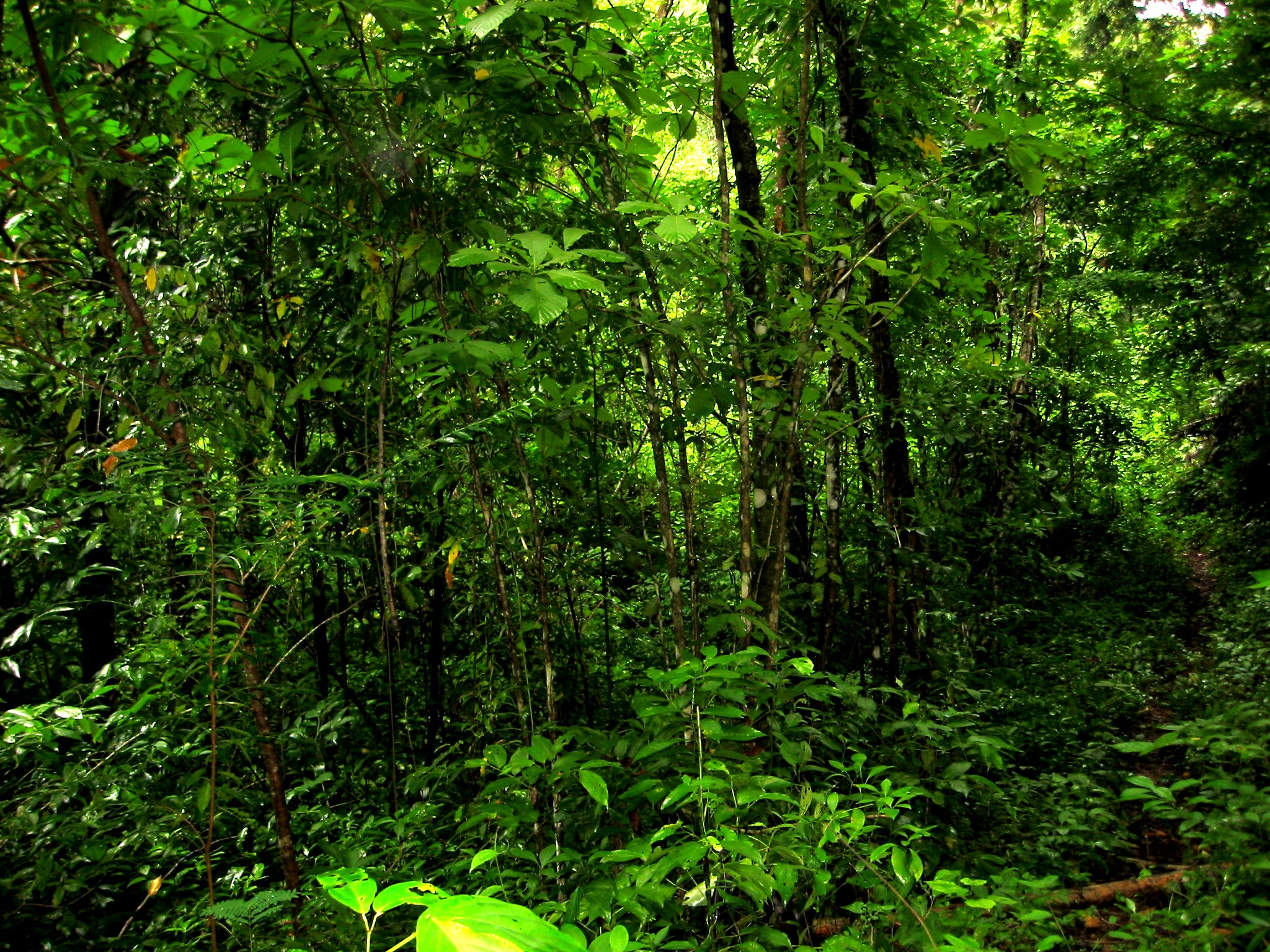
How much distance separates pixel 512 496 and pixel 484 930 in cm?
274

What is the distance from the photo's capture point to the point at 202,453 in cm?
238

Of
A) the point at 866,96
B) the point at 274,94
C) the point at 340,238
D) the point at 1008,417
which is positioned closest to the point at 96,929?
the point at 340,238

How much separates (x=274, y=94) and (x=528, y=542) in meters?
1.82

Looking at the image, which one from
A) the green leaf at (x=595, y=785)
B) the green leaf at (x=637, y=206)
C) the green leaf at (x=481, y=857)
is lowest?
the green leaf at (x=481, y=857)

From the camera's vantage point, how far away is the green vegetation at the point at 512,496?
1793mm

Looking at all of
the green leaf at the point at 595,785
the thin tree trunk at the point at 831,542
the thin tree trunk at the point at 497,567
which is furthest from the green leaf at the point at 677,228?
the thin tree trunk at the point at 831,542

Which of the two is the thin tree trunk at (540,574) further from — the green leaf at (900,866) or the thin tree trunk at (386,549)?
the green leaf at (900,866)

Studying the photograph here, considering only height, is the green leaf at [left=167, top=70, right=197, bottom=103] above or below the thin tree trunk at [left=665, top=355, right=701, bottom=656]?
above

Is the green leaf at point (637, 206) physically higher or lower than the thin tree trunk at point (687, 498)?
higher

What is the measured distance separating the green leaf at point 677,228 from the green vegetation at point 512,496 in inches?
Answer: 0.5

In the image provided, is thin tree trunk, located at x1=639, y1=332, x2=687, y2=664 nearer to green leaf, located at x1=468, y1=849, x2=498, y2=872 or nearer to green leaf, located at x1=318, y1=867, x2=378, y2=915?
green leaf, located at x1=468, y1=849, x2=498, y2=872

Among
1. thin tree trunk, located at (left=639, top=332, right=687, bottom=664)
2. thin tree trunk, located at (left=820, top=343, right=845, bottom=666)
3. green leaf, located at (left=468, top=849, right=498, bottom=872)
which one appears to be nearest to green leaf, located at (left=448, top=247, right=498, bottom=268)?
thin tree trunk, located at (left=639, top=332, right=687, bottom=664)

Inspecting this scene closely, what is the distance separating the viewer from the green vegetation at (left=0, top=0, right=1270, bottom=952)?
5.88ft

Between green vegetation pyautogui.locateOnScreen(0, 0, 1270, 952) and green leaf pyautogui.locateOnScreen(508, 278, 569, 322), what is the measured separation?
0.04ft
